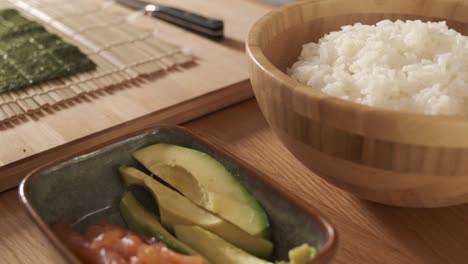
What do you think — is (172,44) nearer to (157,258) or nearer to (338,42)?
(338,42)

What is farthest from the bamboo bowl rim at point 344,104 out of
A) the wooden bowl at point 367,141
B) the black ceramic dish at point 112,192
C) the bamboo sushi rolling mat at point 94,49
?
the bamboo sushi rolling mat at point 94,49

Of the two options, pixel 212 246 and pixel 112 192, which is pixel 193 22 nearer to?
pixel 112 192

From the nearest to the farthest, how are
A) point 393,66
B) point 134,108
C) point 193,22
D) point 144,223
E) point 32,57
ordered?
point 144,223 < point 393,66 < point 134,108 < point 32,57 < point 193,22

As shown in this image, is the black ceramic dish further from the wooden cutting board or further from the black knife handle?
the black knife handle

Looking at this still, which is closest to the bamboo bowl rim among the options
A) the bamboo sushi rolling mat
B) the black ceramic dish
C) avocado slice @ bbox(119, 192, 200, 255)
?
the black ceramic dish

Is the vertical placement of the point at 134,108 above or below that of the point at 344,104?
below

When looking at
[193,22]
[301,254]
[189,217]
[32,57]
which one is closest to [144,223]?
[189,217]

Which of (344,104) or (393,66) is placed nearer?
(344,104)
